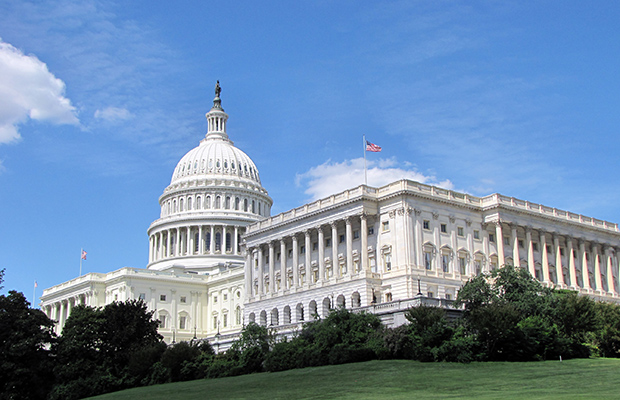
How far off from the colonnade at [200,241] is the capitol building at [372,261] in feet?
43.4

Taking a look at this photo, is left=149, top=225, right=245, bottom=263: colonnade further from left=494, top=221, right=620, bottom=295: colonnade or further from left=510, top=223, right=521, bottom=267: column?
left=510, top=223, right=521, bottom=267: column

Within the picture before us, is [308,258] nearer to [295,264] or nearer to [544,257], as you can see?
[295,264]

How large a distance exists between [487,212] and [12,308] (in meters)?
55.1

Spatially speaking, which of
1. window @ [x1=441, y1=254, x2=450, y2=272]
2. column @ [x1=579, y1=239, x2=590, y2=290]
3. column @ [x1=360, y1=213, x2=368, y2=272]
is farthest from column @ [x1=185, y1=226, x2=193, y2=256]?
column @ [x1=579, y1=239, x2=590, y2=290]

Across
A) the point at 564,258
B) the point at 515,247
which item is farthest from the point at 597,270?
the point at 515,247

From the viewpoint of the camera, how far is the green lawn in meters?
38.9

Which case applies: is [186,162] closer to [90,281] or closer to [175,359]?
[90,281]

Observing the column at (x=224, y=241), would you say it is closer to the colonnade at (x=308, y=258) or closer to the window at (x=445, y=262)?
the colonnade at (x=308, y=258)

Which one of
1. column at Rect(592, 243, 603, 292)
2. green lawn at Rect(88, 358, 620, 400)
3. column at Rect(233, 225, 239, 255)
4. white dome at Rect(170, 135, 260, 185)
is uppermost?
white dome at Rect(170, 135, 260, 185)

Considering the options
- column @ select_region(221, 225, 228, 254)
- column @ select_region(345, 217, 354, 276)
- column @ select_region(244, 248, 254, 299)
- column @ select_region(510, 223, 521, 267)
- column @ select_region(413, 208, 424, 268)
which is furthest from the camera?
column @ select_region(221, 225, 228, 254)

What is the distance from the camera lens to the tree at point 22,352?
226ft

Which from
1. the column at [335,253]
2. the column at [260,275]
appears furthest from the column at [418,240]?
the column at [260,275]

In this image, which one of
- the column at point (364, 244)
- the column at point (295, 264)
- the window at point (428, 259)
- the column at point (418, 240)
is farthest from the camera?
the column at point (295, 264)

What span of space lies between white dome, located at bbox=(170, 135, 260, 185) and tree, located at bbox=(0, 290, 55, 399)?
83.9m
